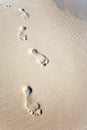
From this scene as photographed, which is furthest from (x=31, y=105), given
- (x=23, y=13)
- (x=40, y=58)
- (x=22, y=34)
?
(x=23, y=13)

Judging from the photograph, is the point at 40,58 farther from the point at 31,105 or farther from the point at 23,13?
the point at 23,13

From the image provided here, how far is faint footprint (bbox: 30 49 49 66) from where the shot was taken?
25.6ft

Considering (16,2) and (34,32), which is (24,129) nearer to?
(34,32)

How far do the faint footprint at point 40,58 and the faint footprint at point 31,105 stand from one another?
3.30ft

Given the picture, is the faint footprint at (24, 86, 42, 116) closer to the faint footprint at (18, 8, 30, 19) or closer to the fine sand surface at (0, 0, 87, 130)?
the fine sand surface at (0, 0, 87, 130)

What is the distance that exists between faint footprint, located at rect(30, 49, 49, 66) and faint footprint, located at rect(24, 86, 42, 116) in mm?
1005

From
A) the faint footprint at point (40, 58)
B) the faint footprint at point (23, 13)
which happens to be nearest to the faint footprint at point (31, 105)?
the faint footprint at point (40, 58)

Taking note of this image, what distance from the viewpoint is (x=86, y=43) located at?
30.2ft

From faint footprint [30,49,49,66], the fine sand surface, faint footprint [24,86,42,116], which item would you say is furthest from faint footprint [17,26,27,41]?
faint footprint [24,86,42,116]

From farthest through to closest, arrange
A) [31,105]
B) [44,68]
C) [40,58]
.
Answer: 1. [40,58]
2. [44,68]
3. [31,105]

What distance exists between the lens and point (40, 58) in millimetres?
7891

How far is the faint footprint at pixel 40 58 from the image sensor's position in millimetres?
7816

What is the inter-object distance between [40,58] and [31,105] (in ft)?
5.01

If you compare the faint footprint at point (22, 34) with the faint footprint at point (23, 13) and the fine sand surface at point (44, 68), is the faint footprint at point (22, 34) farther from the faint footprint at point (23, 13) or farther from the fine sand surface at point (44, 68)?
the faint footprint at point (23, 13)
